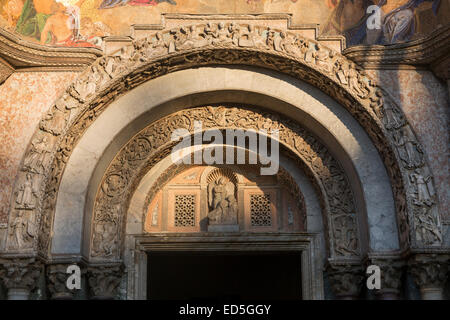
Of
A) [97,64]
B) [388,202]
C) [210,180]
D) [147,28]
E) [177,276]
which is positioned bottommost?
[177,276]

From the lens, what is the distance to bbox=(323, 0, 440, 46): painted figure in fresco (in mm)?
11922

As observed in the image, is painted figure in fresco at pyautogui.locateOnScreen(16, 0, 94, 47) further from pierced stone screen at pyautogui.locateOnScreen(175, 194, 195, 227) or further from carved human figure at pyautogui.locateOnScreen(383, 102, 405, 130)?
carved human figure at pyautogui.locateOnScreen(383, 102, 405, 130)

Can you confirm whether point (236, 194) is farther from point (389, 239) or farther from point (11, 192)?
point (11, 192)

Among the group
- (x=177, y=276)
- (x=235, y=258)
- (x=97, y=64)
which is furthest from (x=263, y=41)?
(x=177, y=276)

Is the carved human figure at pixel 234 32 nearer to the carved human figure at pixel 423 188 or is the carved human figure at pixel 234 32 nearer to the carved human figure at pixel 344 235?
the carved human figure at pixel 344 235

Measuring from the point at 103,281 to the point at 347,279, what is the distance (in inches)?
187

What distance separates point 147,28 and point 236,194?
4105 millimetres

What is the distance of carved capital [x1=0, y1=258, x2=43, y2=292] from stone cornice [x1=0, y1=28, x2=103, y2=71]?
384cm

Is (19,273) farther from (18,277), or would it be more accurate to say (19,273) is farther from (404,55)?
(404,55)

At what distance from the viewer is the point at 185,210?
13.0m

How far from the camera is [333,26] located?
1222 cm

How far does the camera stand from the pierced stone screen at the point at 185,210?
1291 cm

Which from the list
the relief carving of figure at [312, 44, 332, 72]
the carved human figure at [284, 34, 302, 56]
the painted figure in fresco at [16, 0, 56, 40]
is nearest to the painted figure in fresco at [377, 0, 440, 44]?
the relief carving of figure at [312, 44, 332, 72]

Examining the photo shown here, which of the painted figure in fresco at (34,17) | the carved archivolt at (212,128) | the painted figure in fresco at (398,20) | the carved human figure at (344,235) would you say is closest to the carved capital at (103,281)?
the carved archivolt at (212,128)
